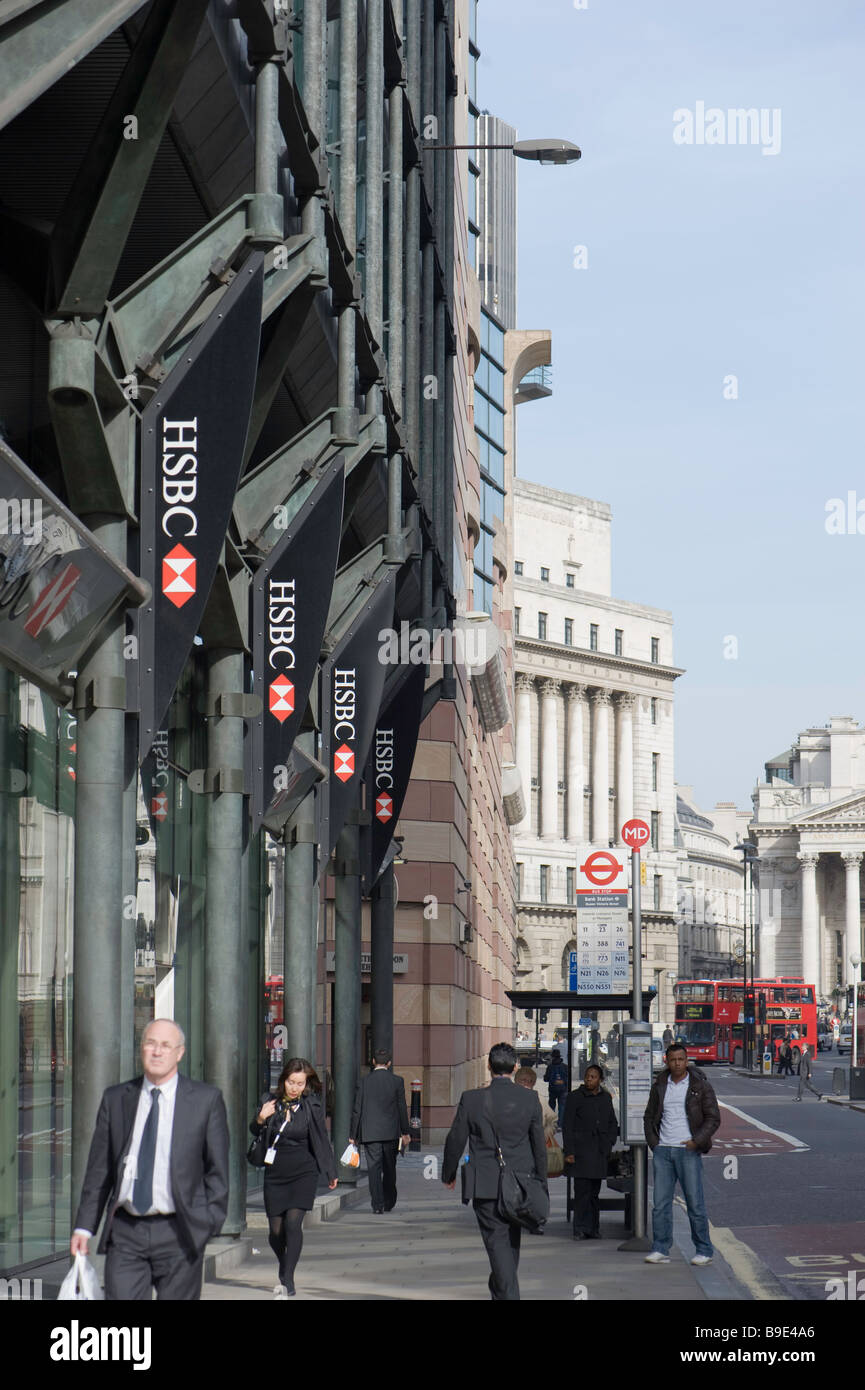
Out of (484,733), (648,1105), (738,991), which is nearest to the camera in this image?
(648,1105)

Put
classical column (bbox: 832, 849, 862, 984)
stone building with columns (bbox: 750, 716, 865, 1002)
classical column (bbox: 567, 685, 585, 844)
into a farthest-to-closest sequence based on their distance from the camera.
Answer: stone building with columns (bbox: 750, 716, 865, 1002) → classical column (bbox: 832, 849, 862, 984) → classical column (bbox: 567, 685, 585, 844)

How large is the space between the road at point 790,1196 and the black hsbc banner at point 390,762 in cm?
662

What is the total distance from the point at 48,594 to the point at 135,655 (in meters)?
1.49

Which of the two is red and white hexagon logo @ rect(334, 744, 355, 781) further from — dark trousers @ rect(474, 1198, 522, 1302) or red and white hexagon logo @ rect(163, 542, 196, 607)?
dark trousers @ rect(474, 1198, 522, 1302)

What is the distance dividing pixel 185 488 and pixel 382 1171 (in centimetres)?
1103

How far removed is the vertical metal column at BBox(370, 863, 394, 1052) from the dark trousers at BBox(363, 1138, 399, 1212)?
316 inches

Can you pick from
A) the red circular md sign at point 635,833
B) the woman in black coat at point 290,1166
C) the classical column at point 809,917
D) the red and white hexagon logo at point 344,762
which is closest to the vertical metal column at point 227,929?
the woman in black coat at point 290,1166

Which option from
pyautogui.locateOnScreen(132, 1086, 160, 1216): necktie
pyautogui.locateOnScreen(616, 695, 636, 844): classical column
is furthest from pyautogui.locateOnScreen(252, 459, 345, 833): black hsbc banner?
pyautogui.locateOnScreen(616, 695, 636, 844): classical column

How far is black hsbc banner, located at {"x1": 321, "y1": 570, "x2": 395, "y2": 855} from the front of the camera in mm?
22812

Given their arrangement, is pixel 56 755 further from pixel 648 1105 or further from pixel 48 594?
pixel 648 1105

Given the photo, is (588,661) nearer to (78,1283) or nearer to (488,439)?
(488,439)

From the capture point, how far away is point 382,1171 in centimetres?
2156
